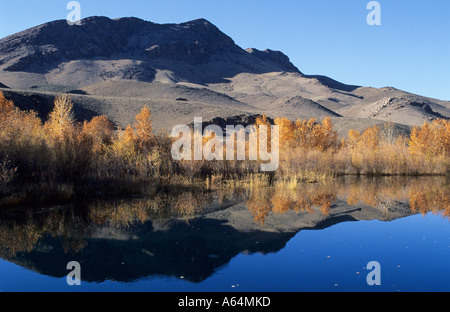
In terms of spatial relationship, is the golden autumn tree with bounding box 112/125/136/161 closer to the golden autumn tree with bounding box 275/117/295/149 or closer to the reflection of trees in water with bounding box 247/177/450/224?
the reflection of trees in water with bounding box 247/177/450/224

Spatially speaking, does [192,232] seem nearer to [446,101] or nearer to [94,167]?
[94,167]

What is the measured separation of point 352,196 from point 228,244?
9.34 m

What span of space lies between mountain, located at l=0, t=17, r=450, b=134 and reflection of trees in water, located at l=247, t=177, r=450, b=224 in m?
42.7

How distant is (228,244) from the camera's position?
10.1 metres

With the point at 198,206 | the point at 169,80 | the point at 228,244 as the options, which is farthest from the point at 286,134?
the point at 169,80

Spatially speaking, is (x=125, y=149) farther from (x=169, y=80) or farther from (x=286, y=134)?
(x=169, y=80)

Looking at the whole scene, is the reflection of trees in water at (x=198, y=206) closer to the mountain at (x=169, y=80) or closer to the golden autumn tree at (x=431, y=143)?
the golden autumn tree at (x=431, y=143)

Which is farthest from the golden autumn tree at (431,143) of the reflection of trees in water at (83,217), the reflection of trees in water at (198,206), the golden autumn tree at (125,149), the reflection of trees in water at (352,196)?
the golden autumn tree at (125,149)

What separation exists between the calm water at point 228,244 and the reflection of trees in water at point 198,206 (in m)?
0.05

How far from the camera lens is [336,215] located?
1395 centimetres

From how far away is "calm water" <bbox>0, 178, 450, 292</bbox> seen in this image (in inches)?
296

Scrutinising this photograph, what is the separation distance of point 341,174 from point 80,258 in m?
20.7

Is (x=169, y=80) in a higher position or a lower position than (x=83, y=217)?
higher
